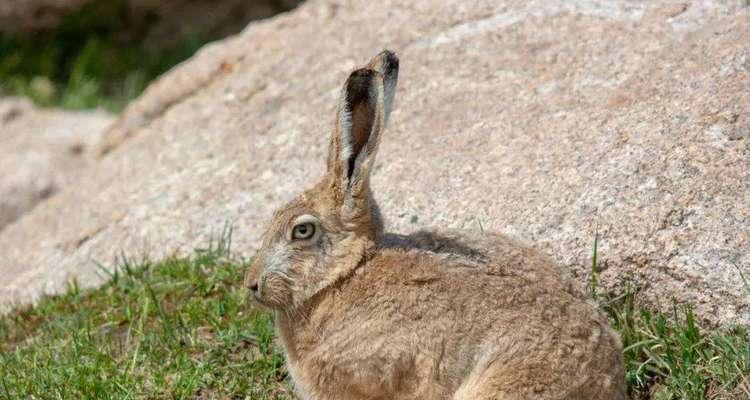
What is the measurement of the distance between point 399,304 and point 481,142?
193 centimetres

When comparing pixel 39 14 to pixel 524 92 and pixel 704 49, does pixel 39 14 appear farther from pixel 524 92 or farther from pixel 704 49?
pixel 704 49

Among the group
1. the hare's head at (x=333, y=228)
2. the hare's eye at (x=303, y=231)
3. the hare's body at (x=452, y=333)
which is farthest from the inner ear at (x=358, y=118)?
the hare's body at (x=452, y=333)

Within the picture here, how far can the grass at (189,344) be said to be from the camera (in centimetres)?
531

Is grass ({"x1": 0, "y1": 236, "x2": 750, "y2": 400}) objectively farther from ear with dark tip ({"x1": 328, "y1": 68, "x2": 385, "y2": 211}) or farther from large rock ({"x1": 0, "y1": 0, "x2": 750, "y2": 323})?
ear with dark tip ({"x1": 328, "y1": 68, "x2": 385, "y2": 211})

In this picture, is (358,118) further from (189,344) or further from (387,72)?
(189,344)

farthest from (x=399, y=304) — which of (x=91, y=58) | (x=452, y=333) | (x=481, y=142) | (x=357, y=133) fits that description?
(x=91, y=58)

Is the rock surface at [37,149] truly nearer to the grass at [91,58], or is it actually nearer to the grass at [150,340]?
the grass at [91,58]

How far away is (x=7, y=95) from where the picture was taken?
1263 cm

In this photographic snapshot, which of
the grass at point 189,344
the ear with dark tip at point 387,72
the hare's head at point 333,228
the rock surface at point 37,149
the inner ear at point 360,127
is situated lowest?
the rock surface at point 37,149

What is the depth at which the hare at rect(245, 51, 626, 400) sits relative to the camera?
4.77m

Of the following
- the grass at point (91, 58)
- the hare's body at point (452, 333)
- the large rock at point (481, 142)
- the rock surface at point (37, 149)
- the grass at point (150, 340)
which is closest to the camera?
the hare's body at point (452, 333)

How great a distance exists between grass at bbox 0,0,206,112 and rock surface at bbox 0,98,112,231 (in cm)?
64

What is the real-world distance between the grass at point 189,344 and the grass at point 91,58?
623cm

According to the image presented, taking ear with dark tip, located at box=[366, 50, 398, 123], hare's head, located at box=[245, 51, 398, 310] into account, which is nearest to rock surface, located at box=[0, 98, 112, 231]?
hare's head, located at box=[245, 51, 398, 310]
